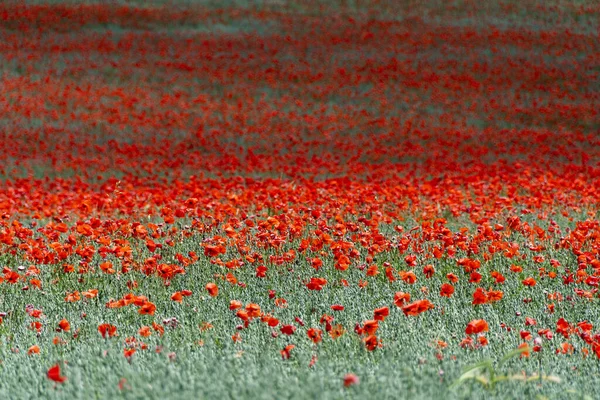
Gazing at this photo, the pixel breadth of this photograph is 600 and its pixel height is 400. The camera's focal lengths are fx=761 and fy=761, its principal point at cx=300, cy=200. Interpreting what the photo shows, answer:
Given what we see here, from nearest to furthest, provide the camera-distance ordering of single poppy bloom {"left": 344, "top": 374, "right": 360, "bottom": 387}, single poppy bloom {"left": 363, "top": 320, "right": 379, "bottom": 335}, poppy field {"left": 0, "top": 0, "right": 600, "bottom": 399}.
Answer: single poppy bloom {"left": 344, "top": 374, "right": 360, "bottom": 387} → single poppy bloom {"left": 363, "top": 320, "right": 379, "bottom": 335} → poppy field {"left": 0, "top": 0, "right": 600, "bottom": 399}

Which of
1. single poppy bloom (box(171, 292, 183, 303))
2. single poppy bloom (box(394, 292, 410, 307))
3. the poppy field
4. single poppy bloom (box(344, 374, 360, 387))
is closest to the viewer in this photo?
single poppy bloom (box(344, 374, 360, 387))

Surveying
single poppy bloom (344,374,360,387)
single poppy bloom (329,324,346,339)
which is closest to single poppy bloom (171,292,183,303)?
single poppy bloom (329,324,346,339)

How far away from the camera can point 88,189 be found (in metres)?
9.34

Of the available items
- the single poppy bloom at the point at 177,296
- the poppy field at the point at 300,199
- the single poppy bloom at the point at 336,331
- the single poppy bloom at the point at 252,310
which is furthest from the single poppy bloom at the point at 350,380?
the single poppy bloom at the point at 177,296

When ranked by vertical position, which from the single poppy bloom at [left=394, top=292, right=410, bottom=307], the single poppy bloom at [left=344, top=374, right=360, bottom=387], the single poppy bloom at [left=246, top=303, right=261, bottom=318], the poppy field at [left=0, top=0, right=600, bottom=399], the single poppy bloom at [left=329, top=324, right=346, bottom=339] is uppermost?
the single poppy bloom at [left=344, top=374, right=360, bottom=387]

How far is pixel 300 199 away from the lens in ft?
23.5

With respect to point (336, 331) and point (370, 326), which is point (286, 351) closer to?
point (370, 326)

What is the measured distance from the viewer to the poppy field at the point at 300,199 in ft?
10.4

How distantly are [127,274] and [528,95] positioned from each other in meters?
13.7

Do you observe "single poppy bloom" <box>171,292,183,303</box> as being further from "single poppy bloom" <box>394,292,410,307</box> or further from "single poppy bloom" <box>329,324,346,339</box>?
"single poppy bloom" <box>394,292,410,307</box>

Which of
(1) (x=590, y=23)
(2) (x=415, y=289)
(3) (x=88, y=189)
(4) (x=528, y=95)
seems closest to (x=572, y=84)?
(4) (x=528, y=95)

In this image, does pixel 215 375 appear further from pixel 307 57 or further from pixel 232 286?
pixel 307 57

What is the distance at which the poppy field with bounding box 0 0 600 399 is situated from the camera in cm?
317

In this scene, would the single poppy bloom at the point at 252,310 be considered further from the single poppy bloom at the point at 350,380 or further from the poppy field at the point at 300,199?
the single poppy bloom at the point at 350,380
